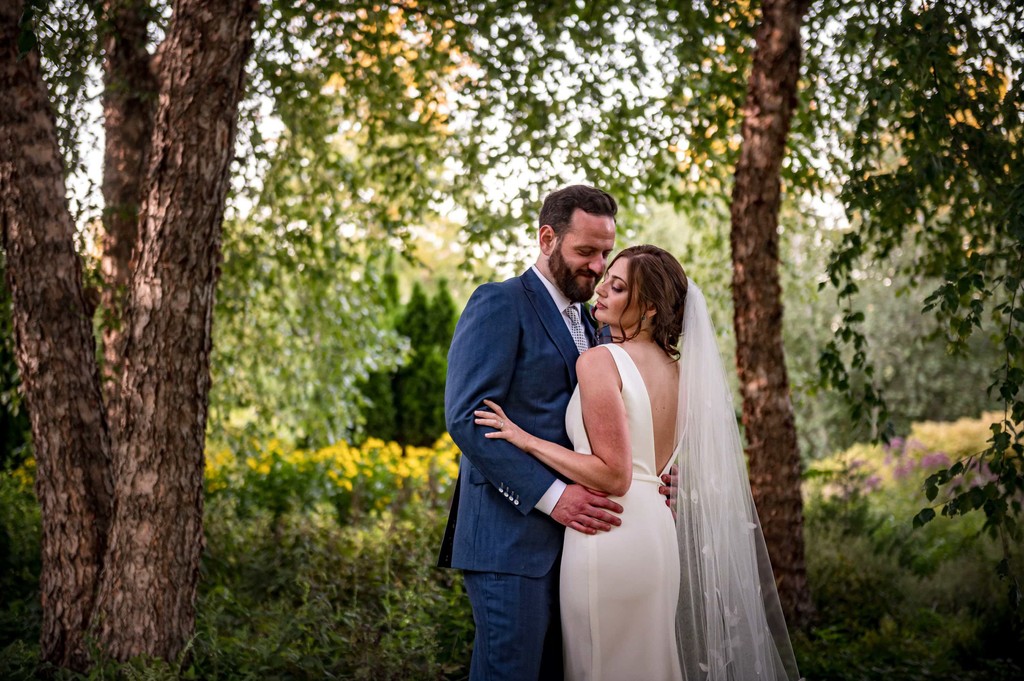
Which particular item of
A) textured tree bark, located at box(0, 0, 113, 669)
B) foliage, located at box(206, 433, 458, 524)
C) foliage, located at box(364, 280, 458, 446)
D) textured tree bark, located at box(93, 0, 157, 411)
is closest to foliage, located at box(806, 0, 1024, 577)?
textured tree bark, located at box(0, 0, 113, 669)

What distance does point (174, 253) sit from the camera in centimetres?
339

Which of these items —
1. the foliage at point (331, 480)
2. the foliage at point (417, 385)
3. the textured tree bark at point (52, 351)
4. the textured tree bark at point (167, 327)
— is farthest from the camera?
the foliage at point (417, 385)

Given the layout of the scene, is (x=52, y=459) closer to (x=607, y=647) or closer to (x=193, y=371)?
(x=193, y=371)

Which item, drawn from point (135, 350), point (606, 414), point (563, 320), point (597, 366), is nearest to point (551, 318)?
point (563, 320)

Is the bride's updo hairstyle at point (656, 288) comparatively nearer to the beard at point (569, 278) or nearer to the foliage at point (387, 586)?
the beard at point (569, 278)

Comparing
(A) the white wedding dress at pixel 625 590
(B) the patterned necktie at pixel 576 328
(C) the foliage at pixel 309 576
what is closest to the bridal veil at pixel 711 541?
(A) the white wedding dress at pixel 625 590

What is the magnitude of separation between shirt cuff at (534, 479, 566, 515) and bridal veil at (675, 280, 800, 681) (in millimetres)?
492

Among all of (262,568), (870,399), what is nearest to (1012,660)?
(870,399)

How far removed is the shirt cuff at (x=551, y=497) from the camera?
8.46 feet

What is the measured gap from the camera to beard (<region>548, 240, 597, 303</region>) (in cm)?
284

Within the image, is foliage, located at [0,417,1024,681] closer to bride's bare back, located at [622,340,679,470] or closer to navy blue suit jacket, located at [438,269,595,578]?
navy blue suit jacket, located at [438,269,595,578]

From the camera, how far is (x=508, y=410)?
2.71 m

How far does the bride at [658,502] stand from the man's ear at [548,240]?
0.20 meters

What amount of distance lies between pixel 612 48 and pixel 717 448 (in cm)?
371
